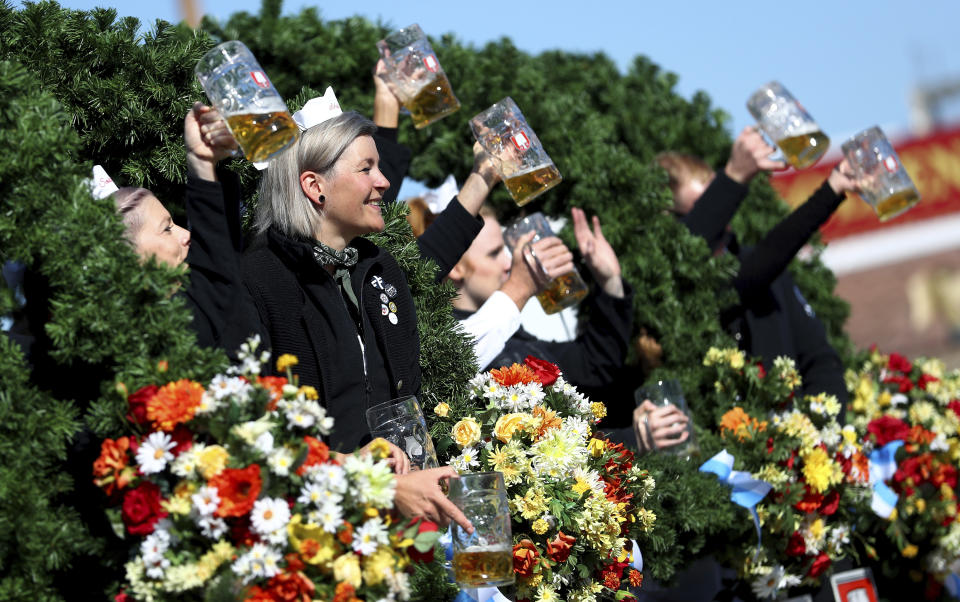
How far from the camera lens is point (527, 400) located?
10.5 feet

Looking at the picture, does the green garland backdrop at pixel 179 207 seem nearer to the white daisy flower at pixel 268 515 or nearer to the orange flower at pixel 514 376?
the orange flower at pixel 514 376

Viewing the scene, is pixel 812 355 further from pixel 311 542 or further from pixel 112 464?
pixel 112 464

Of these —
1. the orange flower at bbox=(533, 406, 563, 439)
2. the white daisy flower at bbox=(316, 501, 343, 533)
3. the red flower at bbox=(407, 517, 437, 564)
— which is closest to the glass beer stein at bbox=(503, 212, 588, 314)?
the orange flower at bbox=(533, 406, 563, 439)

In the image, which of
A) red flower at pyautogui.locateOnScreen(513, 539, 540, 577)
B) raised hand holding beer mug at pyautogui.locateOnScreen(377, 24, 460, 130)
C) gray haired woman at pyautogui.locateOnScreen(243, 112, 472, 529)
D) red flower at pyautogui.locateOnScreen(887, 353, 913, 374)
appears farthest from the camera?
red flower at pyautogui.locateOnScreen(887, 353, 913, 374)

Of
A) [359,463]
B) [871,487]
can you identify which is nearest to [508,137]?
[359,463]

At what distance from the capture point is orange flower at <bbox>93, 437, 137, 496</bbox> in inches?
88.2

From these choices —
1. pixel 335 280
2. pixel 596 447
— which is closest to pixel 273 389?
pixel 335 280

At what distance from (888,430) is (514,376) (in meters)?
2.36

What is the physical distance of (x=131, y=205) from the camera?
2.82 meters

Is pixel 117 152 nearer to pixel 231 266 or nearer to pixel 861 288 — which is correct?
pixel 231 266

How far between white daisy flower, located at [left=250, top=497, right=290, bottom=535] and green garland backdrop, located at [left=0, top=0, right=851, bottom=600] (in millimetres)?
344

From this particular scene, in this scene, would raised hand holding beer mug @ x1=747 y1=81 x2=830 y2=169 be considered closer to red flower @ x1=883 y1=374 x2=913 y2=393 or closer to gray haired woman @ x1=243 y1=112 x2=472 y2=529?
red flower @ x1=883 y1=374 x2=913 y2=393

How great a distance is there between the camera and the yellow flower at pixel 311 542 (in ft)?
7.15

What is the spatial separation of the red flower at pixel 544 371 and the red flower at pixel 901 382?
2484mm
